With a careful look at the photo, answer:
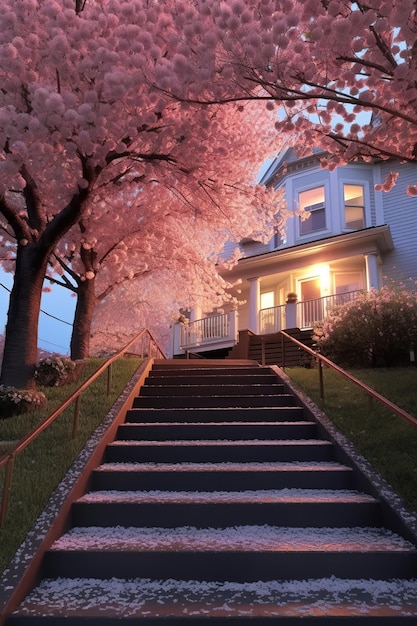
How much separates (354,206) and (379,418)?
42.9ft

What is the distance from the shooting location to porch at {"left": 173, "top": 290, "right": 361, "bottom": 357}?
15531 millimetres

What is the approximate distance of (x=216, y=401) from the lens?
753 cm

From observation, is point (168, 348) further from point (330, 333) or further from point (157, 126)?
point (157, 126)

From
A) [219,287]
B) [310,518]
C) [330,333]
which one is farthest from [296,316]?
[310,518]

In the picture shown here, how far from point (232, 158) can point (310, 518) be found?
25.2 feet

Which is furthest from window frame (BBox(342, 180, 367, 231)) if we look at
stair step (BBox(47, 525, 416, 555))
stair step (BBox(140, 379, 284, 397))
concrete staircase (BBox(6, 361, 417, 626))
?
stair step (BBox(47, 525, 416, 555))

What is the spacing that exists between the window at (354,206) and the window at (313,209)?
86cm

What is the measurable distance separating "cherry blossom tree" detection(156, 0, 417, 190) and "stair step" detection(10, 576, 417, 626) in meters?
4.36

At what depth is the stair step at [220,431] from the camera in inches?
246

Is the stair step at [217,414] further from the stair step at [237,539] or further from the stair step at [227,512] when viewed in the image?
the stair step at [237,539]

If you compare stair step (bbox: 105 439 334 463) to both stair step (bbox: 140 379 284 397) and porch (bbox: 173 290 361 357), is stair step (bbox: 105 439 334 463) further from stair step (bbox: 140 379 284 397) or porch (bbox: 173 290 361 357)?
porch (bbox: 173 290 361 357)

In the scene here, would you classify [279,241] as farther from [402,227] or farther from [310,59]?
[310,59]

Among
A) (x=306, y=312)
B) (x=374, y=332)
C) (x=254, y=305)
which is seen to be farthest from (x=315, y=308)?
(x=374, y=332)

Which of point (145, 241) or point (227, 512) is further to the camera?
point (145, 241)
